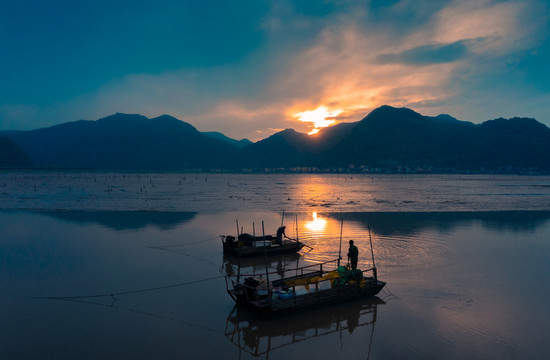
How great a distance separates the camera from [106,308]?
13.7m

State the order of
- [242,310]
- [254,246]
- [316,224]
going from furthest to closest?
1. [316,224]
2. [254,246]
3. [242,310]

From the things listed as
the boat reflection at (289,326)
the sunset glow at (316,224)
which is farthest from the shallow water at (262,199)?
the boat reflection at (289,326)

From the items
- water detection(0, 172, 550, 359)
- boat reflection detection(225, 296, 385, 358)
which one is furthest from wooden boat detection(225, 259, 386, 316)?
water detection(0, 172, 550, 359)

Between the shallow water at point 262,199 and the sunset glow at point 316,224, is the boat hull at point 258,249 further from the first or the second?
the shallow water at point 262,199

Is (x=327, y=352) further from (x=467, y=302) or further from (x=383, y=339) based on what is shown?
(x=467, y=302)

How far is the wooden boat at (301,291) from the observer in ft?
41.9

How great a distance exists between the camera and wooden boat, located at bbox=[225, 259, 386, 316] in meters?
12.8

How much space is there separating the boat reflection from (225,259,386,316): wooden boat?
39 centimetres

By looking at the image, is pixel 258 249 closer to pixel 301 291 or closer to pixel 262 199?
pixel 301 291

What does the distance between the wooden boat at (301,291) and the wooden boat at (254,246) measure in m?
6.92

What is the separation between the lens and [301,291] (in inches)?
541

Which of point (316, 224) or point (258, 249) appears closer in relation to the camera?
point (258, 249)

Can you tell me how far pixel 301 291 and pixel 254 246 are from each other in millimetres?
9295

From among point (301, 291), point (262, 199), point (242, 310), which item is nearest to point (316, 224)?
point (301, 291)
